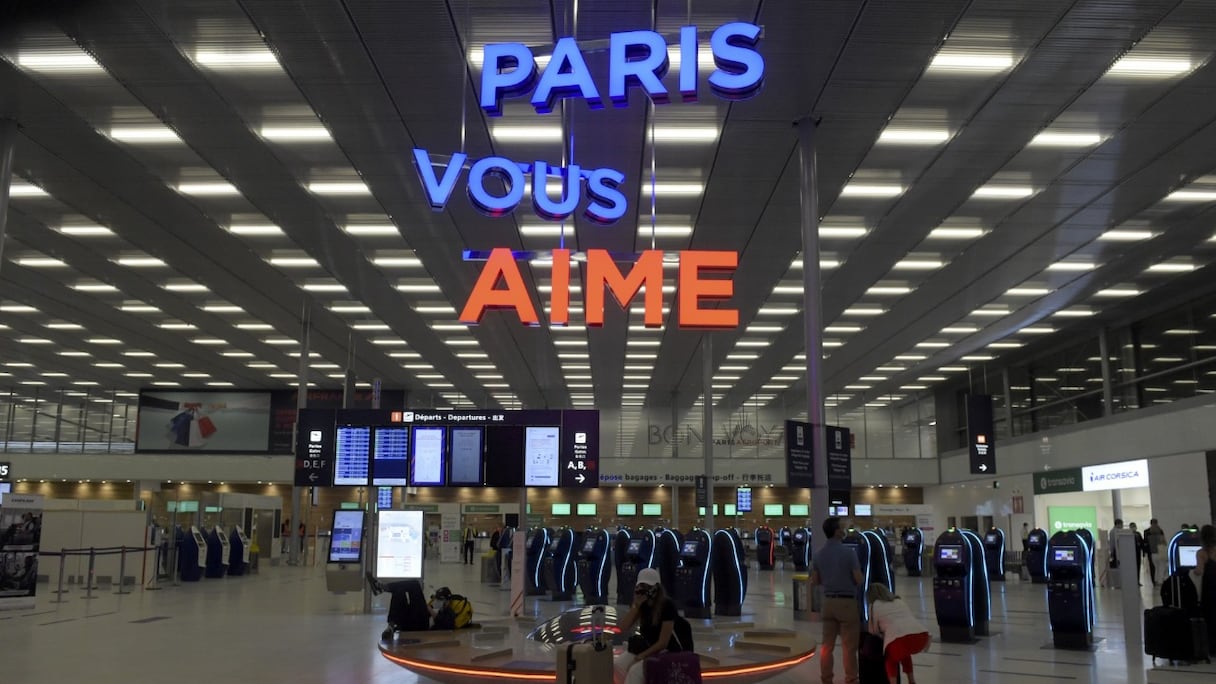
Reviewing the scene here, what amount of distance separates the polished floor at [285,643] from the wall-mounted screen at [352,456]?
1948 mm

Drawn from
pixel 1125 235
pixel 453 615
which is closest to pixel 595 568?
pixel 453 615

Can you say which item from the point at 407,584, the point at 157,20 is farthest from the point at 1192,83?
the point at 157,20

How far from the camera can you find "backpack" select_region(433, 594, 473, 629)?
384 inches

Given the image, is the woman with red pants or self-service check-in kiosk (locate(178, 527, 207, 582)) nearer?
the woman with red pants

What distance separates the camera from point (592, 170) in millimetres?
10914

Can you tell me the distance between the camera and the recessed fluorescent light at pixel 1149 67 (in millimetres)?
10419

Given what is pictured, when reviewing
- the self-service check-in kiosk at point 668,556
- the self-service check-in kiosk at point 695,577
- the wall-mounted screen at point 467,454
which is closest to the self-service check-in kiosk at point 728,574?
the self-service check-in kiosk at point 695,577

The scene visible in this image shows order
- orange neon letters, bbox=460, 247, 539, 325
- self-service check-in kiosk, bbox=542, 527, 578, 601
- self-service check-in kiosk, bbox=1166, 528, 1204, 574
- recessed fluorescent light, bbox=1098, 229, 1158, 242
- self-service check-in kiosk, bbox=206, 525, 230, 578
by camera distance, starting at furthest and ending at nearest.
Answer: self-service check-in kiosk, bbox=206, 525, 230, 578, self-service check-in kiosk, bbox=542, 527, 578, 601, recessed fluorescent light, bbox=1098, 229, 1158, 242, orange neon letters, bbox=460, 247, 539, 325, self-service check-in kiosk, bbox=1166, 528, 1204, 574

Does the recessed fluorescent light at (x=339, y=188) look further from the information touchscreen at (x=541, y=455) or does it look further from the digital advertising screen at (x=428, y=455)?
the information touchscreen at (x=541, y=455)

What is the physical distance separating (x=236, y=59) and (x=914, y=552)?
21.5 meters

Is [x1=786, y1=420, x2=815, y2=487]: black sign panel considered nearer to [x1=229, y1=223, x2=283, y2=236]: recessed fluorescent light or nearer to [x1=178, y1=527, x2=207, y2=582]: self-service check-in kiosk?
[x1=229, y1=223, x2=283, y2=236]: recessed fluorescent light

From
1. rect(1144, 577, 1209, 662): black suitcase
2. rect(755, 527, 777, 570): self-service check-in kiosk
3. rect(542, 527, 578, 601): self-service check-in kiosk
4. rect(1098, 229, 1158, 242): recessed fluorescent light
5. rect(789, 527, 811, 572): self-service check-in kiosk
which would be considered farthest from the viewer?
rect(755, 527, 777, 570): self-service check-in kiosk

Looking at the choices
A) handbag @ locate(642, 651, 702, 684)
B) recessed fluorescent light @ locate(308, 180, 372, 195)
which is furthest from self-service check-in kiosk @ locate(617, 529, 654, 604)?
handbag @ locate(642, 651, 702, 684)

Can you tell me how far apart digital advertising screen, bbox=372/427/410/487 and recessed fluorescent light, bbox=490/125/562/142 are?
4101 mm
